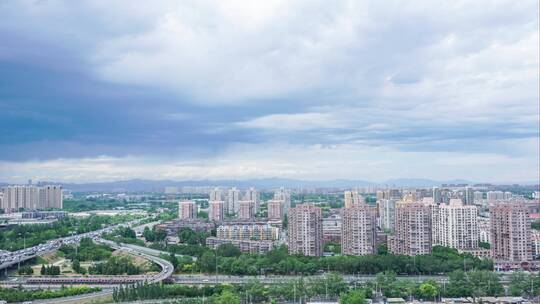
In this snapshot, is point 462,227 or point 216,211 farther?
point 216,211

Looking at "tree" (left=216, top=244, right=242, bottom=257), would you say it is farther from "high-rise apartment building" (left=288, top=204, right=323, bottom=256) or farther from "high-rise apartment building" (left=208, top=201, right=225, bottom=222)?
"high-rise apartment building" (left=208, top=201, right=225, bottom=222)

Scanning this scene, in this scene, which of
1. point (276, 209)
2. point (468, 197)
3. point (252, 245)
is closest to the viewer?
point (252, 245)

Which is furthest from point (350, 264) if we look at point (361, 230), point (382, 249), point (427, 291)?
point (382, 249)

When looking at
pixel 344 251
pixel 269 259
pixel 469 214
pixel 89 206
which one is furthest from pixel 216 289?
pixel 89 206

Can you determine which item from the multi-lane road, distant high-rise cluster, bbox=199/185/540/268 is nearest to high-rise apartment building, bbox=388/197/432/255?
distant high-rise cluster, bbox=199/185/540/268

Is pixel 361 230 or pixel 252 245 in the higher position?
pixel 361 230

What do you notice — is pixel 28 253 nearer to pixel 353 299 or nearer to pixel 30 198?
pixel 353 299

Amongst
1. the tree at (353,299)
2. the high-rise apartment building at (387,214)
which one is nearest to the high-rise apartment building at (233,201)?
the high-rise apartment building at (387,214)
